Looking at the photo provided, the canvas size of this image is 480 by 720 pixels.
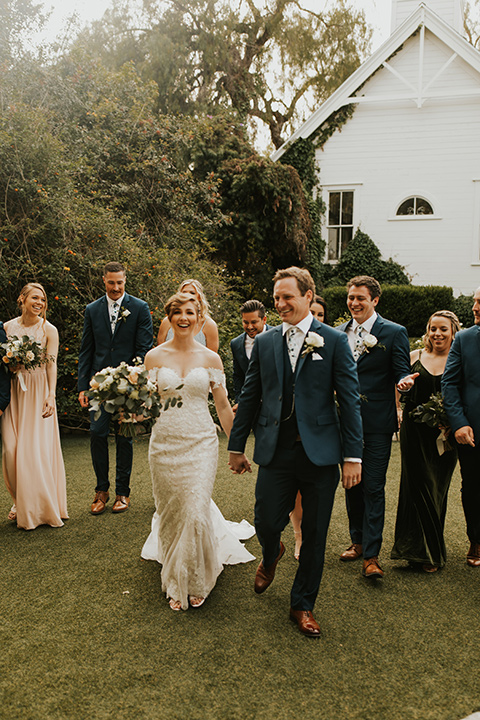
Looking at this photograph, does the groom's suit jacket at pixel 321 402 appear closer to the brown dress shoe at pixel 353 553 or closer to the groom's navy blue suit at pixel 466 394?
the groom's navy blue suit at pixel 466 394

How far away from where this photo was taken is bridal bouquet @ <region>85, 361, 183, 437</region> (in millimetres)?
3891

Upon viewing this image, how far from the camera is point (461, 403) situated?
4477 millimetres

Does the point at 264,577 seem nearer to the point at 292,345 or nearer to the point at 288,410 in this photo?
the point at 288,410

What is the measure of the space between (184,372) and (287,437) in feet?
3.52

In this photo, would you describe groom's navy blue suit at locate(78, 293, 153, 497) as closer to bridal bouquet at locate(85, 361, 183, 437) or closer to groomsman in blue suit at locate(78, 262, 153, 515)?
groomsman in blue suit at locate(78, 262, 153, 515)

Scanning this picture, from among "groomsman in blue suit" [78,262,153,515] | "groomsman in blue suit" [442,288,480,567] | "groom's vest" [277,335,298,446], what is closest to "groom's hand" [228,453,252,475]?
"groom's vest" [277,335,298,446]

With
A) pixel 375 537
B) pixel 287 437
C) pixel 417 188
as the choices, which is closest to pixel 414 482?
pixel 375 537

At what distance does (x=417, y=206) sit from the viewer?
1659 centimetres

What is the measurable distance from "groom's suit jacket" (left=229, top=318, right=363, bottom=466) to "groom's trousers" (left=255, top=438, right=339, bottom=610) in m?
0.11

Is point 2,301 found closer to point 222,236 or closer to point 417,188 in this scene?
point 222,236

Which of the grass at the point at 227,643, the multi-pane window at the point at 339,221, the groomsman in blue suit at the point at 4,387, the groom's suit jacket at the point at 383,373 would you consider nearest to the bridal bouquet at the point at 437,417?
the groom's suit jacket at the point at 383,373

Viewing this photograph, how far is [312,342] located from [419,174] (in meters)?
14.7

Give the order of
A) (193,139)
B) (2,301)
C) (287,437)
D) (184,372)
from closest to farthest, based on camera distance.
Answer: (287,437), (184,372), (2,301), (193,139)

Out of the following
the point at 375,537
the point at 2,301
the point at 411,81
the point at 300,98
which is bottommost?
the point at 375,537
